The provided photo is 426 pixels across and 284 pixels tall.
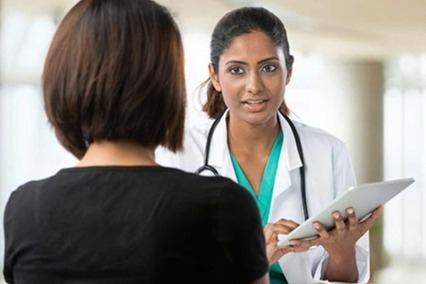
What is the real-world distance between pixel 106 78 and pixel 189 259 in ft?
0.87

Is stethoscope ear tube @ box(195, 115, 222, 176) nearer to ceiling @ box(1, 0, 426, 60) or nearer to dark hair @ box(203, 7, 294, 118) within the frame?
dark hair @ box(203, 7, 294, 118)

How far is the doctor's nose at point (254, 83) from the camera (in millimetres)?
1804

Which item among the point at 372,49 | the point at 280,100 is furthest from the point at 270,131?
the point at 372,49

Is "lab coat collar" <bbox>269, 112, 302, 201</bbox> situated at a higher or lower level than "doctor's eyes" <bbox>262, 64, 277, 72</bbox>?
lower

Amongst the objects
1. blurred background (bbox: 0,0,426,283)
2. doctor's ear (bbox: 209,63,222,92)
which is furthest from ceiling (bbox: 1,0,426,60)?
doctor's ear (bbox: 209,63,222,92)

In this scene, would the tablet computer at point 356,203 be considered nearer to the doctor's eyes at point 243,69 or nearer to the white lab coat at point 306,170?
the white lab coat at point 306,170

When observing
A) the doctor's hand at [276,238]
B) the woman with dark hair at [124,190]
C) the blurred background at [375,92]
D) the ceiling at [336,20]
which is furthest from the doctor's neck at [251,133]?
the blurred background at [375,92]

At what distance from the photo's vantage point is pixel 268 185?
1.81 meters

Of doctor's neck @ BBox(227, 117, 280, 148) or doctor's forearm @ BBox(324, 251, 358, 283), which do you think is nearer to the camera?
doctor's forearm @ BBox(324, 251, 358, 283)

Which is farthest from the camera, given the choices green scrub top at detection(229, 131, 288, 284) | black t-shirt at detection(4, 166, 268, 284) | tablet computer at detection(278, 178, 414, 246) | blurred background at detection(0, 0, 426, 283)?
blurred background at detection(0, 0, 426, 283)

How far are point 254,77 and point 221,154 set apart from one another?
0.66ft

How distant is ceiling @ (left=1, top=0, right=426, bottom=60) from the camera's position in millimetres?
5916

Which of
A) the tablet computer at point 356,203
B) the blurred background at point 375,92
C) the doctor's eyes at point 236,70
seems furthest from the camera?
the blurred background at point 375,92

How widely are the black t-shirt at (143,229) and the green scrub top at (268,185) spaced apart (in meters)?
0.70
